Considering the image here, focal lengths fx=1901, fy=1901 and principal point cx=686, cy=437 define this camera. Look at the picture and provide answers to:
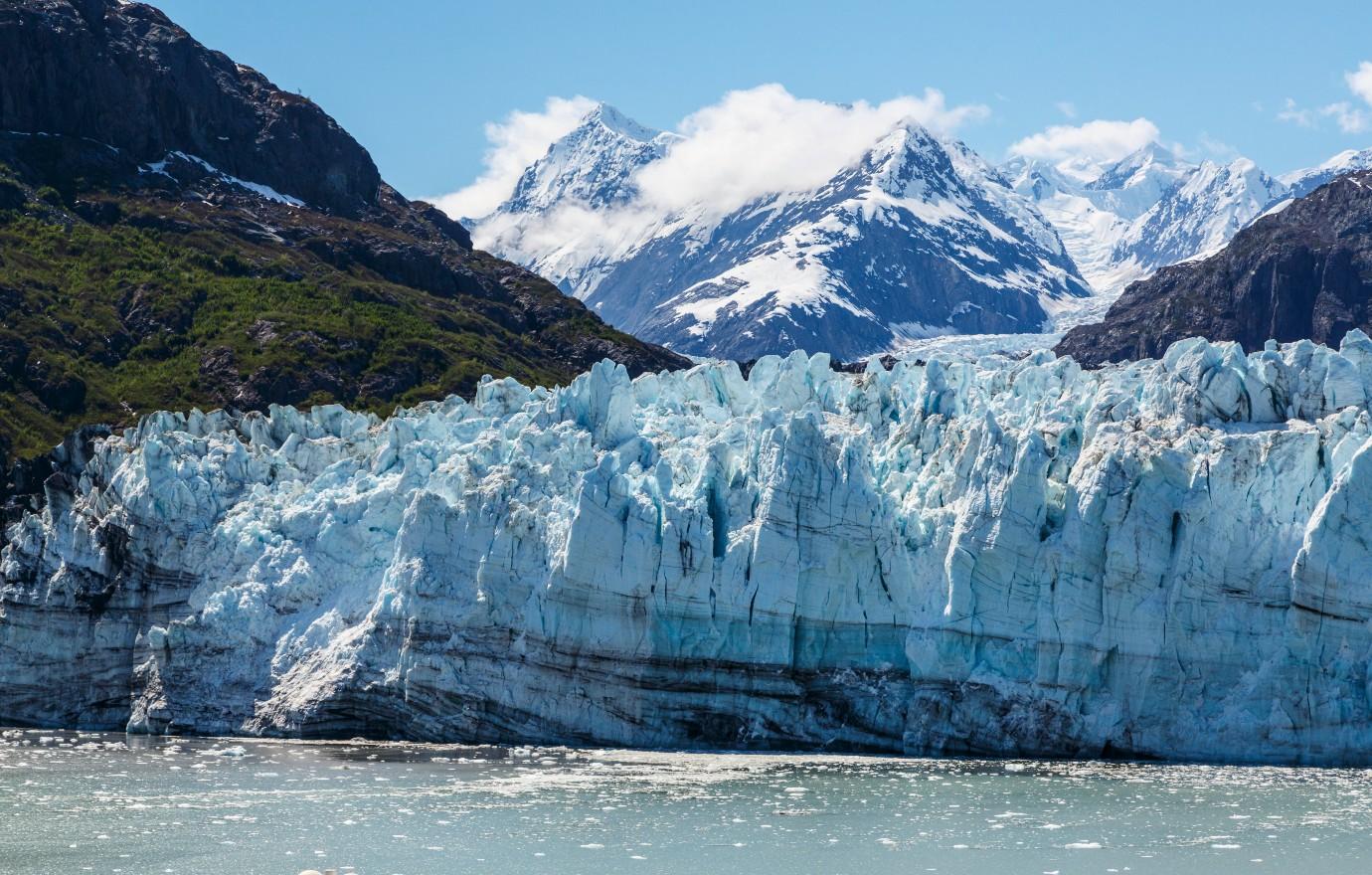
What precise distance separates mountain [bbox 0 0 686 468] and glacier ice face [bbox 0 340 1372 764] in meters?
30.5

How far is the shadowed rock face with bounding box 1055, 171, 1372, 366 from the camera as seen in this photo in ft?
481

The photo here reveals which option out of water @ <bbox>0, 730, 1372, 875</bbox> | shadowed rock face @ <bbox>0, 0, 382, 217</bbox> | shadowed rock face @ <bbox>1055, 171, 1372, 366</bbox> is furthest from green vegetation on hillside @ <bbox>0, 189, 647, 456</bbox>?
shadowed rock face @ <bbox>1055, 171, 1372, 366</bbox>

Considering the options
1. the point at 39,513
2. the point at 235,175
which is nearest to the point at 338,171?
the point at 235,175

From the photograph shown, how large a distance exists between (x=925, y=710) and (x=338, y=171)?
9496cm

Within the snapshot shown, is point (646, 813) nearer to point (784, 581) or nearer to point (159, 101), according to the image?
point (784, 581)

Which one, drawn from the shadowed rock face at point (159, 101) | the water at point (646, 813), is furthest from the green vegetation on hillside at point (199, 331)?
the water at point (646, 813)

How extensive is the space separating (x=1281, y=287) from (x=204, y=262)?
84.2 meters

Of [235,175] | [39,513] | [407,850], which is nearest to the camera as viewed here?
[407,850]

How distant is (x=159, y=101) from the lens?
11875 cm

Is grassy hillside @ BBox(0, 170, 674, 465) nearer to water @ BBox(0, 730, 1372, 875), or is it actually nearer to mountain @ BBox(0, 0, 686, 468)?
mountain @ BBox(0, 0, 686, 468)

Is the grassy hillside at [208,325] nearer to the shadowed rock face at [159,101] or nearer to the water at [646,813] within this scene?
the shadowed rock face at [159,101]

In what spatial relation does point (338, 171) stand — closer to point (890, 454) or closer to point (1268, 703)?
point (890, 454)

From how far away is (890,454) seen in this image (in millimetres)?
48281

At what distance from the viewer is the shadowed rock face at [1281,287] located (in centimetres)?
14650
